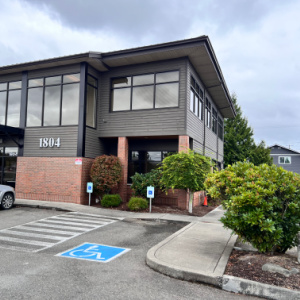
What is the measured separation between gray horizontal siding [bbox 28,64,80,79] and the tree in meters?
22.0

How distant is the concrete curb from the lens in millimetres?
4332

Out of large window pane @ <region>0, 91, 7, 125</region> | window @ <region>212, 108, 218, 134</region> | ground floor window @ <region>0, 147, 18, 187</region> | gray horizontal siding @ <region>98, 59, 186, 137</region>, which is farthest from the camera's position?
window @ <region>212, 108, 218, 134</region>

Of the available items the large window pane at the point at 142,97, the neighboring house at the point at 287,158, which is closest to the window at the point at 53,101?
the large window pane at the point at 142,97

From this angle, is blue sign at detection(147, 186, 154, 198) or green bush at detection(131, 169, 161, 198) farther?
green bush at detection(131, 169, 161, 198)

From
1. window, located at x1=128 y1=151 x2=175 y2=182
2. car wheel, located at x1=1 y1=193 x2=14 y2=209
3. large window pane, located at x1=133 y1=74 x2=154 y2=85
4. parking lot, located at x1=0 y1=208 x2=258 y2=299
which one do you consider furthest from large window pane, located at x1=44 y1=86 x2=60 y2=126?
parking lot, located at x1=0 y1=208 x2=258 y2=299

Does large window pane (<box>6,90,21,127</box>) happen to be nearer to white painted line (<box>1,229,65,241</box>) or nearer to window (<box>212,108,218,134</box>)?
white painted line (<box>1,229,65,241</box>)

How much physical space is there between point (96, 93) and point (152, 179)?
19.2 ft

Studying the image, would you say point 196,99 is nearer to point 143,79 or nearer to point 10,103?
point 143,79

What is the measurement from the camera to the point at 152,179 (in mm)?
13922

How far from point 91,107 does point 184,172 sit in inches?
257

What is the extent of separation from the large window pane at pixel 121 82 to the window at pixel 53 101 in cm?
199

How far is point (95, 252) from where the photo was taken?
263 inches

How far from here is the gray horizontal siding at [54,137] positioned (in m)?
14.7

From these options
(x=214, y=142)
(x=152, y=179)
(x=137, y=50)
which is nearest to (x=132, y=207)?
(x=152, y=179)
